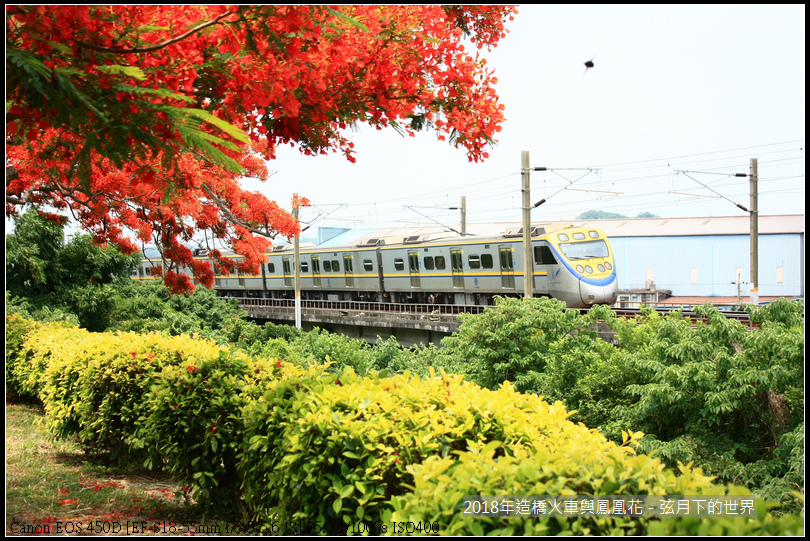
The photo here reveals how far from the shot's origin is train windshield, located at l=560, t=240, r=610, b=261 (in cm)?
1823

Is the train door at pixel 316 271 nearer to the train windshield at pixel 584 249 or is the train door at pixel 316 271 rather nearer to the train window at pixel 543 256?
the train window at pixel 543 256

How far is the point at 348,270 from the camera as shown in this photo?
2753cm

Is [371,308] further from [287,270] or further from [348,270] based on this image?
[287,270]

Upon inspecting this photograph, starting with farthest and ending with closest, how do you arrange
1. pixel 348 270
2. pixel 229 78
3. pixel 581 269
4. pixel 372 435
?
1. pixel 348 270
2. pixel 581 269
3. pixel 229 78
4. pixel 372 435

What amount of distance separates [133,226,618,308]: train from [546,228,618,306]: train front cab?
0.03 m

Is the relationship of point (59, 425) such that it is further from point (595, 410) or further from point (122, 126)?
point (595, 410)

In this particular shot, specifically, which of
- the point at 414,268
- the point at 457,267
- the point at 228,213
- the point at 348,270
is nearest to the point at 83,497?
the point at 228,213

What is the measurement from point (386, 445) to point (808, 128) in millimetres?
2469

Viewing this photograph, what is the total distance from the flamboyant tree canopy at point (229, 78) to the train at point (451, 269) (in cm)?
941

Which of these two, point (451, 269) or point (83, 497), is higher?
point (451, 269)

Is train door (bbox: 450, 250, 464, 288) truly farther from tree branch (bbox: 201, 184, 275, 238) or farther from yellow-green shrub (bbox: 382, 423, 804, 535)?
yellow-green shrub (bbox: 382, 423, 804, 535)

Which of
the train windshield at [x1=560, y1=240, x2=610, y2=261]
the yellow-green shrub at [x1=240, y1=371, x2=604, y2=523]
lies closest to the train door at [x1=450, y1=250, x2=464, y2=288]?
the train windshield at [x1=560, y1=240, x2=610, y2=261]

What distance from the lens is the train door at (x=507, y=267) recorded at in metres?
19.4

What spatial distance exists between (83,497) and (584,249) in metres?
15.8
